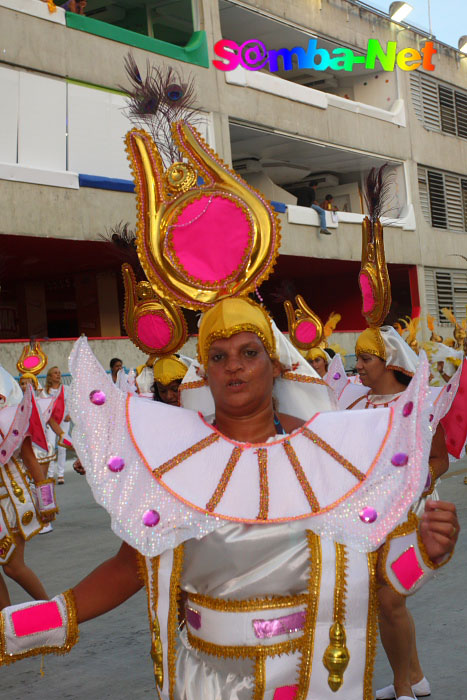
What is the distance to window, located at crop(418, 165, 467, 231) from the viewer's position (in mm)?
28328

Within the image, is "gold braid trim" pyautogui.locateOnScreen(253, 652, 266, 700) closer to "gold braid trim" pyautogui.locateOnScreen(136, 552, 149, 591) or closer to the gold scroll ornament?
"gold braid trim" pyautogui.locateOnScreen(136, 552, 149, 591)

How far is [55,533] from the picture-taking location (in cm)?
916

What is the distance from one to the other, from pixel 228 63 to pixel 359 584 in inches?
798

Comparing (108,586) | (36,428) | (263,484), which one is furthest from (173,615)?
(36,428)

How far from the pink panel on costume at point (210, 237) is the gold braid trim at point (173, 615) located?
2.89 feet

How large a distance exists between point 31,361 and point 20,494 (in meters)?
4.88

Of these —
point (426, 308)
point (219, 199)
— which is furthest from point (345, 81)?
point (219, 199)

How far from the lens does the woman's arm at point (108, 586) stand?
8.18 ft

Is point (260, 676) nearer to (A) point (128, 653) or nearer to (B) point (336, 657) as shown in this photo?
(B) point (336, 657)

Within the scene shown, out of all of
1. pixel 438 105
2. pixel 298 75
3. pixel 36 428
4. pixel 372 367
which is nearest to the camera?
pixel 372 367

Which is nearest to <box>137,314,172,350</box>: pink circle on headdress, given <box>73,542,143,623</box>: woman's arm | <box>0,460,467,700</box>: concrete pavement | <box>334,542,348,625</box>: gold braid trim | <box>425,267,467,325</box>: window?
<box>0,460,467,700</box>: concrete pavement

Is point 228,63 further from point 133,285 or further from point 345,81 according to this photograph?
point 133,285

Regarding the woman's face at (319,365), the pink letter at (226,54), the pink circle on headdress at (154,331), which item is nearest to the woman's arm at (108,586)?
the pink circle on headdress at (154,331)

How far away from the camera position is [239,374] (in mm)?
2594
